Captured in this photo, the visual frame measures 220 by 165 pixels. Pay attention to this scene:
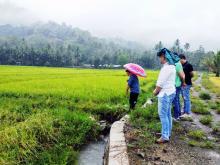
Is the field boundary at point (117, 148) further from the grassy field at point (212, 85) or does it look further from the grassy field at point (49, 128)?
the grassy field at point (212, 85)

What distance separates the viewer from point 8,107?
32.7 ft

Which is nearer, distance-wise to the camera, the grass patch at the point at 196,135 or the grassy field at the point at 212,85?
the grass patch at the point at 196,135

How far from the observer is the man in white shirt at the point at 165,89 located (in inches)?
241

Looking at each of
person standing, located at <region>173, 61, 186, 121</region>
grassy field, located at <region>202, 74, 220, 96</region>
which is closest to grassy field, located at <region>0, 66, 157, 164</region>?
person standing, located at <region>173, 61, 186, 121</region>

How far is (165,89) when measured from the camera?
6203mm

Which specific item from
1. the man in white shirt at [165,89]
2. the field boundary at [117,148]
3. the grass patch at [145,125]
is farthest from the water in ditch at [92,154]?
the man in white shirt at [165,89]

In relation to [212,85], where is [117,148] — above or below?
above

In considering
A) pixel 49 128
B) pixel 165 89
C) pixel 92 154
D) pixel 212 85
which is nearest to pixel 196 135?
pixel 165 89

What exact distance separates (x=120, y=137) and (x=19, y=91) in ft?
27.2

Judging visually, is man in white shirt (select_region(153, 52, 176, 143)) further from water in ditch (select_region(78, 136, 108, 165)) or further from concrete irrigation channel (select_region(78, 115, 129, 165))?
water in ditch (select_region(78, 136, 108, 165))

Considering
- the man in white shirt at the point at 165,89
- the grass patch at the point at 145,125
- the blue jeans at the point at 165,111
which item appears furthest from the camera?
the grass patch at the point at 145,125

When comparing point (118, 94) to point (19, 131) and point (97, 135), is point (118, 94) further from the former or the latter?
point (19, 131)

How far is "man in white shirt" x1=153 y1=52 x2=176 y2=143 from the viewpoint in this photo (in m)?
6.12

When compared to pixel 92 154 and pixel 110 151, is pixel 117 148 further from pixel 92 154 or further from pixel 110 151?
pixel 92 154
